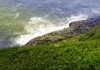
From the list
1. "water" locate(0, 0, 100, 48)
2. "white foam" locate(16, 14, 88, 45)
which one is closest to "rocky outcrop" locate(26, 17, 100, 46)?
"white foam" locate(16, 14, 88, 45)

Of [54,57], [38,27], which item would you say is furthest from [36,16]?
[54,57]

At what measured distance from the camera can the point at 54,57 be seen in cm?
2727

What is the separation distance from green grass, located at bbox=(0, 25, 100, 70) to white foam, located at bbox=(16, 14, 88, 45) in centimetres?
3280

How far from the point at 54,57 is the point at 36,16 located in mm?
53554

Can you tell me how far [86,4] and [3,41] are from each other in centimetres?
3777

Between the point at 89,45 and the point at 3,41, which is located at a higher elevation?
the point at 89,45

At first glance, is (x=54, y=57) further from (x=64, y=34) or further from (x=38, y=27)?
(x=38, y=27)

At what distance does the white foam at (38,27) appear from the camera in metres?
65.3

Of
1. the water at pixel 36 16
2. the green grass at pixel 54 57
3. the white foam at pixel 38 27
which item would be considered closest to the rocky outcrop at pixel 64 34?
the white foam at pixel 38 27

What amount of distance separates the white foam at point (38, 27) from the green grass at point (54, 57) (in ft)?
108

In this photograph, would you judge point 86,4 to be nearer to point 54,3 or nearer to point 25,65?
point 54,3

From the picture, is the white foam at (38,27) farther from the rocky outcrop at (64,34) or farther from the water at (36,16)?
the rocky outcrop at (64,34)

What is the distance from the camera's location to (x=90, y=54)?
26.4m

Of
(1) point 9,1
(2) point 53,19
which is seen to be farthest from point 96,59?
(1) point 9,1
